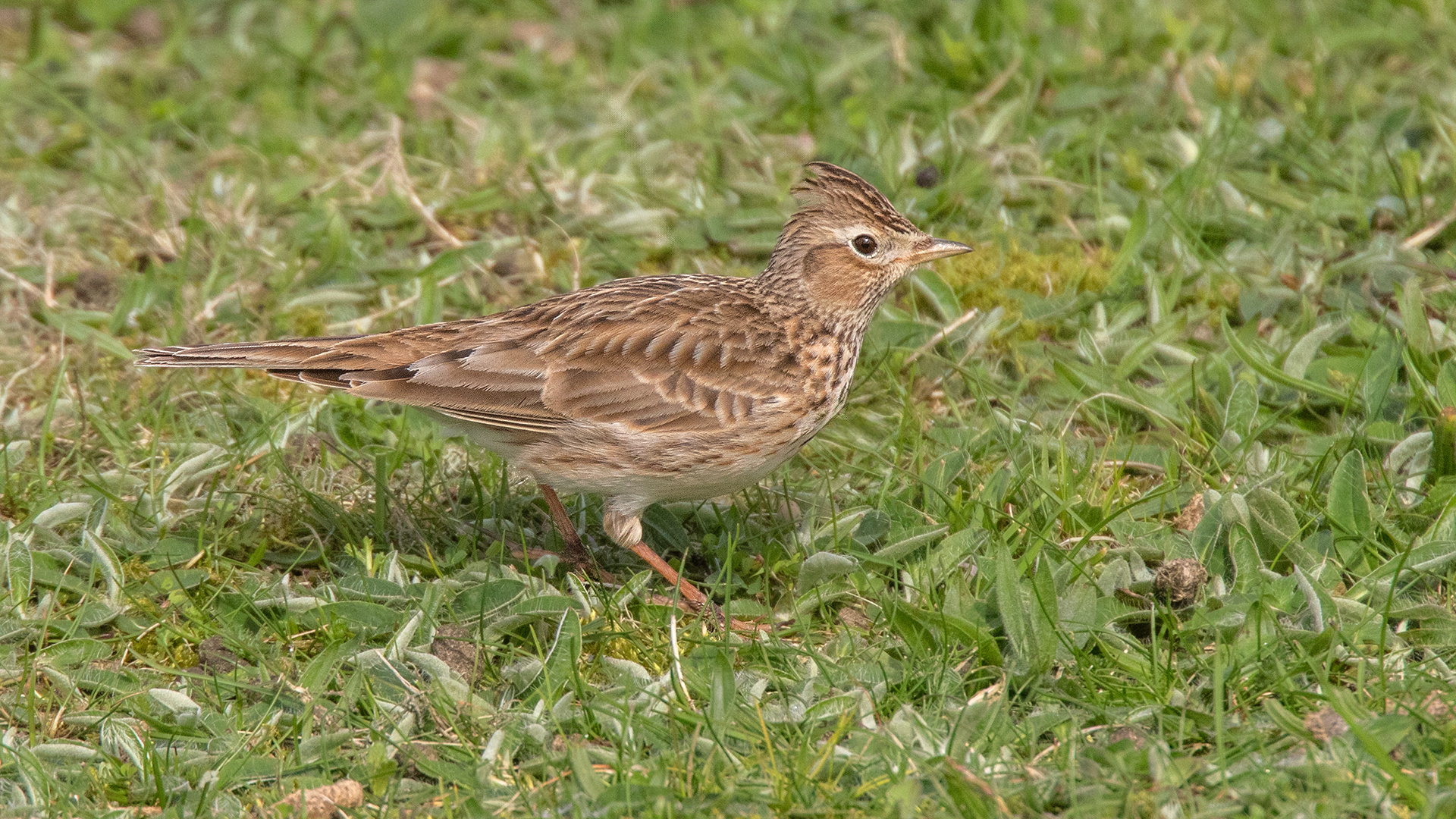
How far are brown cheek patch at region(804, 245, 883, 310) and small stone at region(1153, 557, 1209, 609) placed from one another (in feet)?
4.70

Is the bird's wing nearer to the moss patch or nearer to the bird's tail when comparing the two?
the bird's tail

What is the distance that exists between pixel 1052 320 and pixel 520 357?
2.44 metres

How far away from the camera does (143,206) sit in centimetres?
765

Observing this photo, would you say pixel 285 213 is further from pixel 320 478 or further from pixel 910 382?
pixel 910 382

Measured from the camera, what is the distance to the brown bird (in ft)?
16.5

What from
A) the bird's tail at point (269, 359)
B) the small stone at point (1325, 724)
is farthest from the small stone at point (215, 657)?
the small stone at point (1325, 724)

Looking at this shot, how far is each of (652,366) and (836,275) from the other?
2.48 feet

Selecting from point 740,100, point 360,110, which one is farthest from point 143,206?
point 740,100

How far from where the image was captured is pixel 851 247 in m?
5.41

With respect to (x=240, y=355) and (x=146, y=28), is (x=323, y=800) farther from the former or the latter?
(x=146, y=28)

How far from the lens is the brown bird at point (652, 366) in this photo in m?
5.04

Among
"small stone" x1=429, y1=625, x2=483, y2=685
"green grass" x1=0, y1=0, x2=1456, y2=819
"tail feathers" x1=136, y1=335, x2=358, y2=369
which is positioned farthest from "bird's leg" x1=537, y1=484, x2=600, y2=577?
"tail feathers" x1=136, y1=335, x2=358, y2=369

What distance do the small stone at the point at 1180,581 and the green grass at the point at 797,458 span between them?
0.24ft

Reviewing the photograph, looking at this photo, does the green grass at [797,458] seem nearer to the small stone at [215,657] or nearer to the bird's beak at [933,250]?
the small stone at [215,657]
